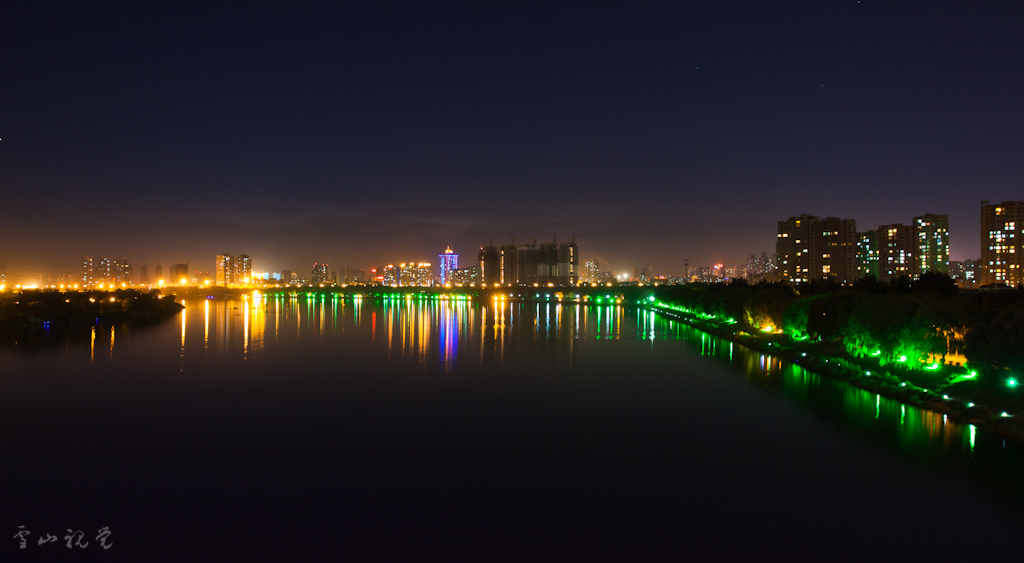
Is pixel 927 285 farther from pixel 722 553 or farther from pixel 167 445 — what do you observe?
pixel 167 445

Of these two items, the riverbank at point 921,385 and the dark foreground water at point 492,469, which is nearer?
the dark foreground water at point 492,469

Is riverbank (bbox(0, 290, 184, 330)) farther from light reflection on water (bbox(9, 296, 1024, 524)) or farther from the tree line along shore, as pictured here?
the tree line along shore

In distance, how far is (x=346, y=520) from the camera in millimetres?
7785

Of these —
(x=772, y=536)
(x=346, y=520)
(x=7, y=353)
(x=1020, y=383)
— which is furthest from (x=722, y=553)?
(x=7, y=353)

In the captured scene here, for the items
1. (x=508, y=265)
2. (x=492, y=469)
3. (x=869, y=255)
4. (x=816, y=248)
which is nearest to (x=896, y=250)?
(x=869, y=255)

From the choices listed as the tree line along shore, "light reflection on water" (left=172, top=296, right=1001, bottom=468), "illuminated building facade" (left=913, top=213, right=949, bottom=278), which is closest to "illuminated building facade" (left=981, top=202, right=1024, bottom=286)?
"illuminated building facade" (left=913, top=213, right=949, bottom=278)

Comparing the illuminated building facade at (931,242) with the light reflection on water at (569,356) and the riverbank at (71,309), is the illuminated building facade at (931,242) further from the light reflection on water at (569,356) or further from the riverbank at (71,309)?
the riverbank at (71,309)

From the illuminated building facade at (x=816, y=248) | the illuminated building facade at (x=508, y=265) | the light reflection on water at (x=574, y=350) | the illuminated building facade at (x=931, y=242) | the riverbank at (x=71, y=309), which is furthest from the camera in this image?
the illuminated building facade at (x=508, y=265)

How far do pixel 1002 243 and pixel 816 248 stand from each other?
24.9m

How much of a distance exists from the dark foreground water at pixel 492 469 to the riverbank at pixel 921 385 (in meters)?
0.63

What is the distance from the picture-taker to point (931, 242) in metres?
98.8

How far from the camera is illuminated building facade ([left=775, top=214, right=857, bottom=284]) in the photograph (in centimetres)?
9975

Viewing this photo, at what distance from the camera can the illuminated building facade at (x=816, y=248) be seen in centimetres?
9975

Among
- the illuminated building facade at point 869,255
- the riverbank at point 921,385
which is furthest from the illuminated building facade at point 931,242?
the riverbank at point 921,385
